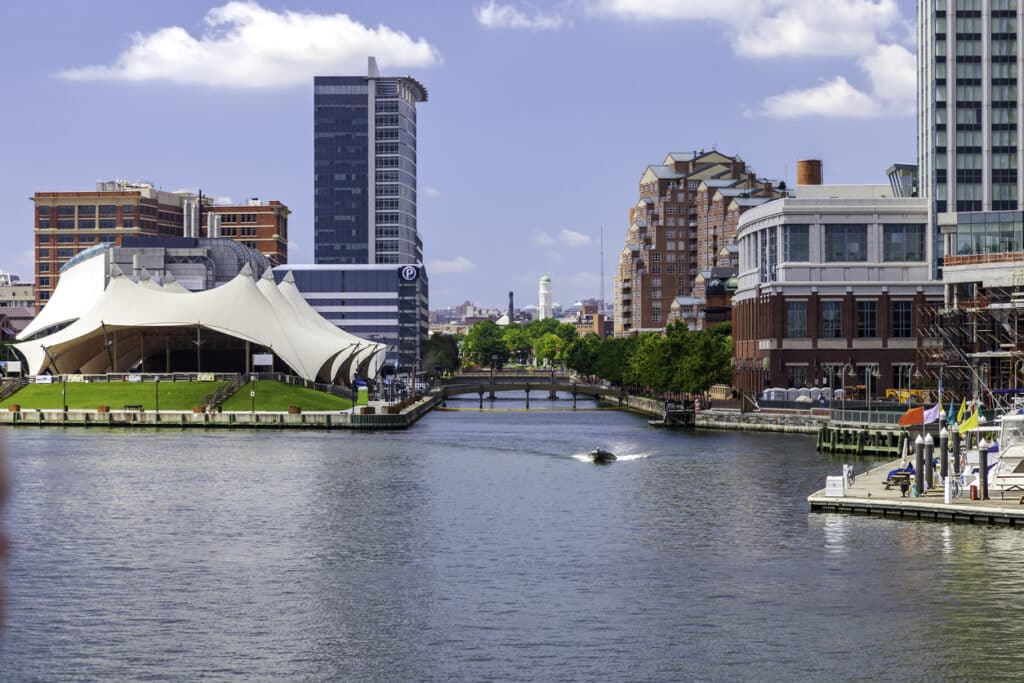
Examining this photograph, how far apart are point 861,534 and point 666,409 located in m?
104

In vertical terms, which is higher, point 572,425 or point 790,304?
point 790,304

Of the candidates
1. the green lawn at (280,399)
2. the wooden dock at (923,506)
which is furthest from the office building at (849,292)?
the wooden dock at (923,506)

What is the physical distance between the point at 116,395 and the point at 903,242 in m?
95.4

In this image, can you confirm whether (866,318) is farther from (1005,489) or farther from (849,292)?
(1005,489)

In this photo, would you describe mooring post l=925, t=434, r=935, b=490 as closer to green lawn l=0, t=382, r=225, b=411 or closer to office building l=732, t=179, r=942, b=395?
office building l=732, t=179, r=942, b=395

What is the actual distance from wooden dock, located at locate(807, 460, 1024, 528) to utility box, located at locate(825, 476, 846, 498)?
35cm

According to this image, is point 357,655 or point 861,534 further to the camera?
point 861,534

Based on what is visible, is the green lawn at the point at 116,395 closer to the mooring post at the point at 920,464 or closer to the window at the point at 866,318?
the window at the point at 866,318

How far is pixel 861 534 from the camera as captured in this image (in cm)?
6812

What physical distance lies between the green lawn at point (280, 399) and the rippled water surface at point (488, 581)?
63.2m

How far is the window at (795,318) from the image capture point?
6629 inches

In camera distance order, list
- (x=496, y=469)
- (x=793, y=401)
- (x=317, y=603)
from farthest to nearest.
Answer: (x=793, y=401)
(x=496, y=469)
(x=317, y=603)

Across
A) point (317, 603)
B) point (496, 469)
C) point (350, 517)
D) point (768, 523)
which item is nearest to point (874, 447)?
point (496, 469)

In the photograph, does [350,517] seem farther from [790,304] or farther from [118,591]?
[790,304]
